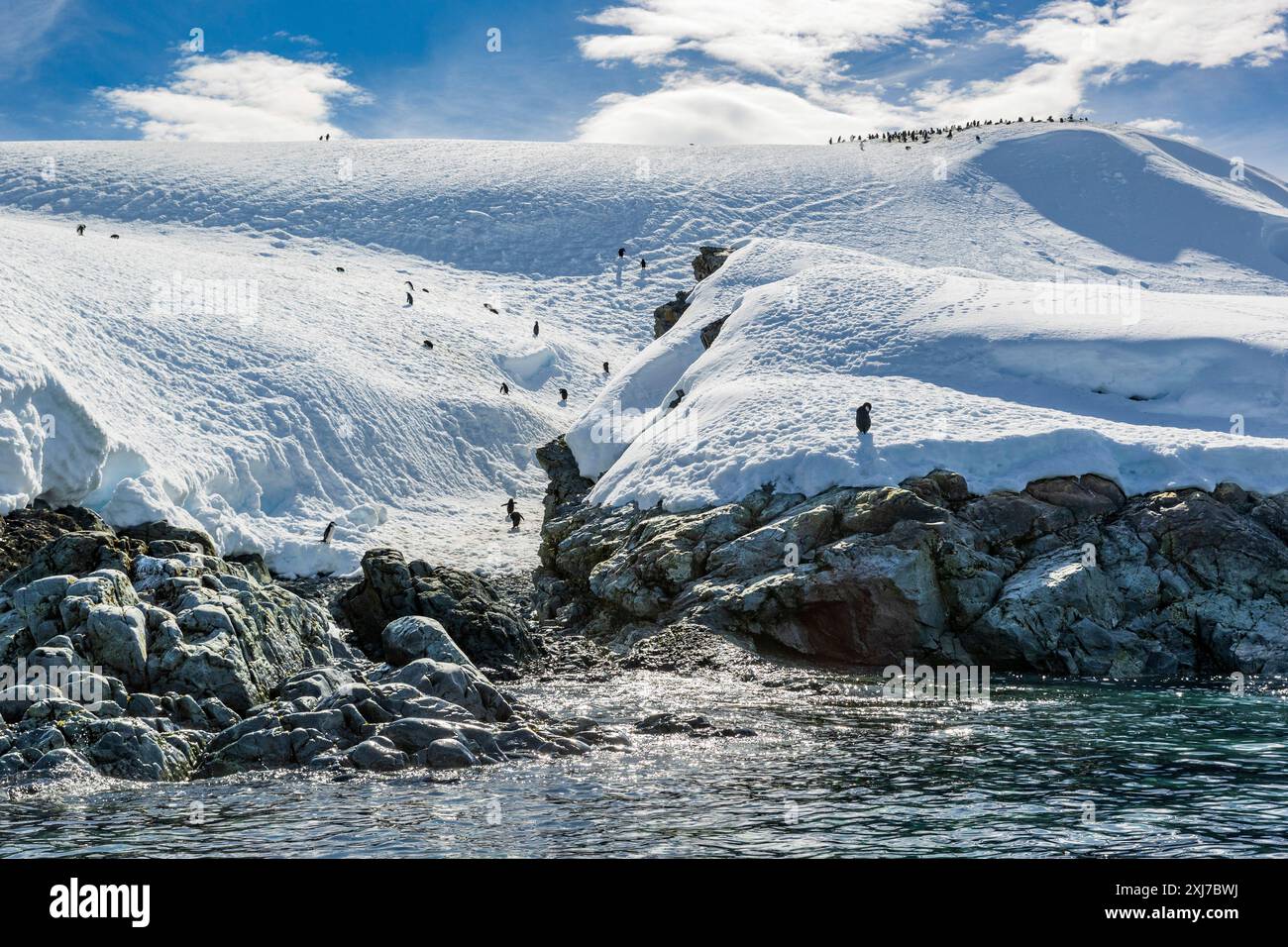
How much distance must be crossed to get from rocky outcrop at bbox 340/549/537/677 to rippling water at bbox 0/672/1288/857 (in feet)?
20.9

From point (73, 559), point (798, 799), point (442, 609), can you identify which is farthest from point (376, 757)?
point (73, 559)

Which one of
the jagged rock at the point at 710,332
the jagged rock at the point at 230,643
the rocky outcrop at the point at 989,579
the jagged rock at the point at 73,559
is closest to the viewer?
the jagged rock at the point at 230,643

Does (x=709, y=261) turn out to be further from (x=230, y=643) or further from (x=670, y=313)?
(x=230, y=643)

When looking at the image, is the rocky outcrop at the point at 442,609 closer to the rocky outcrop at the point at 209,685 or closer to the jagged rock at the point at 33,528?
the rocky outcrop at the point at 209,685

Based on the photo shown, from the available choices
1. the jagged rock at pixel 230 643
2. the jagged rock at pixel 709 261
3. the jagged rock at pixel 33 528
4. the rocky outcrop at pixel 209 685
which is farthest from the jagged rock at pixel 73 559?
the jagged rock at pixel 709 261

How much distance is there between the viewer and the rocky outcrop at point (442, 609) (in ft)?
80.6

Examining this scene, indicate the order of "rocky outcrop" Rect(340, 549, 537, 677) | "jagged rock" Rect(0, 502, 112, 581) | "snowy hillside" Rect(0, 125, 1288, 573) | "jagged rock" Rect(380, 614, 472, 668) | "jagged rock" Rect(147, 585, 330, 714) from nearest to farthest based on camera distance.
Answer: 1. "jagged rock" Rect(147, 585, 330, 714)
2. "jagged rock" Rect(380, 614, 472, 668)
3. "rocky outcrop" Rect(340, 549, 537, 677)
4. "jagged rock" Rect(0, 502, 112, 581)
5. "snowy hillside" Rect(0, 125, 1288, 573)

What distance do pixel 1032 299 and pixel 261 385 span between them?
91.4ft

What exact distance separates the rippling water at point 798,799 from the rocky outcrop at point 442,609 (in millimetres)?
6369

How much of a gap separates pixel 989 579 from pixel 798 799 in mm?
12588

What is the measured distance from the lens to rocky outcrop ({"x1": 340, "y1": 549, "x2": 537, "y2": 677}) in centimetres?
2456

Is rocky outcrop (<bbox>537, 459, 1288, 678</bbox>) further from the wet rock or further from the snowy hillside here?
the wet rock

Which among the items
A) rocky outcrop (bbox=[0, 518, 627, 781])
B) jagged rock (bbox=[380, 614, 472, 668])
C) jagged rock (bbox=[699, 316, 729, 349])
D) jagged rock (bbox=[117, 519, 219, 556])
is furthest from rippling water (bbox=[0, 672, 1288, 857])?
jagged rock (bbox=[699, 316, 729, 349])
